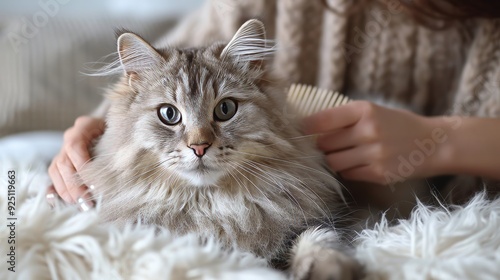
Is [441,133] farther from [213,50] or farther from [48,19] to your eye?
[48,19]

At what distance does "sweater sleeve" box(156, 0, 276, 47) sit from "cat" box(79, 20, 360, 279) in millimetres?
551

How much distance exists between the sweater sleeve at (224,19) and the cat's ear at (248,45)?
51cm

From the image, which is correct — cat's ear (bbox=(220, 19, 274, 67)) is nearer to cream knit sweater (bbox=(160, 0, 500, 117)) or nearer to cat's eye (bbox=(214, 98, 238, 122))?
cat's eye (bbox=(214, 98, 238, 122))

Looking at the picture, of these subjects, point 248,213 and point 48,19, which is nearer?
point 248,213

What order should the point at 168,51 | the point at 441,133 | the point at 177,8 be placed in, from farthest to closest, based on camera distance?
the point at 177,8, the point at 441,133, the point at 168,51

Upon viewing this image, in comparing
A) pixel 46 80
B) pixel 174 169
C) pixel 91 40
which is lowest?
pixel 174 169

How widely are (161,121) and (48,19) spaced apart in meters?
1.23

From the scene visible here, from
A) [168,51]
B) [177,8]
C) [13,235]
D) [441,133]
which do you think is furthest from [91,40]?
[441,133]

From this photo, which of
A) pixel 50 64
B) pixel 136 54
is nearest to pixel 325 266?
pixel 136 54

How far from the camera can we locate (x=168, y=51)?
1078mm

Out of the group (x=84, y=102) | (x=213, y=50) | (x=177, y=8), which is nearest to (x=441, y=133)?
(x=213, y=50)

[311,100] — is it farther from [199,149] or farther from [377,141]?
[199,149]

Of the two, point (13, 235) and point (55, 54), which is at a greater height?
point (55, 54)

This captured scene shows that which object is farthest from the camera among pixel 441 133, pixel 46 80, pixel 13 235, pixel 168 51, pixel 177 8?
pixel 177 8
